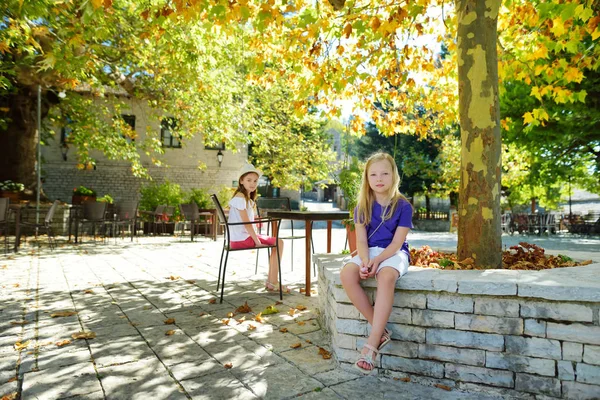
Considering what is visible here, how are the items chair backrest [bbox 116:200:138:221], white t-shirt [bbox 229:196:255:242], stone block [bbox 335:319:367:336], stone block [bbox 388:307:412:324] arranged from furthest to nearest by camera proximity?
chair backrest [bbox 116:200:138:221]
white t-shirt [bbox 229:196:255:242]
stone block [bbox 335:319:367:336]
stone block [bbox 388:307:412:324]

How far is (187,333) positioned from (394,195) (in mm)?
1931

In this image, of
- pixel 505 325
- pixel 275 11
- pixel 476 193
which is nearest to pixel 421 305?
pixel 505 325

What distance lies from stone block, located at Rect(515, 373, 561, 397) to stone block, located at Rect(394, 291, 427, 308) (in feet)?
2.00

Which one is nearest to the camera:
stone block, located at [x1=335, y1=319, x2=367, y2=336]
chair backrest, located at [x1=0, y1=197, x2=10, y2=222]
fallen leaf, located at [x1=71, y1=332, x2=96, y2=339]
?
stone block, located at [x1=335, y1=319, x2=367, y2=336]

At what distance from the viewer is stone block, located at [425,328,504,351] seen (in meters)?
2.34

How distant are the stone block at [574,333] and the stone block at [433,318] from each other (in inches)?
19.4

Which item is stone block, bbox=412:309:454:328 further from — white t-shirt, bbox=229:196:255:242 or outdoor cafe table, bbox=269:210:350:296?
white t-shirt, bbox=229:196:255:242

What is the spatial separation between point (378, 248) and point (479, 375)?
926mm

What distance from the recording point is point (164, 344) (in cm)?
309

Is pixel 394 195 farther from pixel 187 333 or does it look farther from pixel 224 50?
pixel 224 50

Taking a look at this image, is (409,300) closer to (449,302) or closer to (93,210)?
(449,302)

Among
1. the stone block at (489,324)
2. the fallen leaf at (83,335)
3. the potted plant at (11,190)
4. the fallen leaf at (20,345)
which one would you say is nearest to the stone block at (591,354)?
the stone block at (489,324)

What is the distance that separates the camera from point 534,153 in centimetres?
1452

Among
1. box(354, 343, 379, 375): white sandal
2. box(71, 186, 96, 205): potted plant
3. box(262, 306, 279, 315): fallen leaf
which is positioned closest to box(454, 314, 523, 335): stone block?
box(354, 343, 379, 375): white sandal
